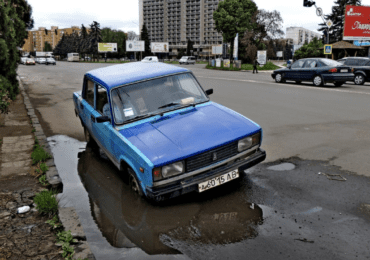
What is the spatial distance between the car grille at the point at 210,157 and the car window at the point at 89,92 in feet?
8.96

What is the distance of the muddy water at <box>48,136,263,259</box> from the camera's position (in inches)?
135

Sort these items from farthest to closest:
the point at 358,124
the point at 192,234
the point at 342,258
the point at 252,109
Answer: the point at 252,109 → the point at 358,124 → the point at 192,234 → the point at 342,258

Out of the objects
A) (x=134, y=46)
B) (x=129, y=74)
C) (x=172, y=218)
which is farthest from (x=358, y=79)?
(x=134, y=46)

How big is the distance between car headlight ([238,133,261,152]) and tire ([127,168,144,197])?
136 cm

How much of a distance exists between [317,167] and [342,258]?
264 centimetres

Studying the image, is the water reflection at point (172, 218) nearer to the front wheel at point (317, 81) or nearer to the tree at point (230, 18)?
the front wheel at point (317, 81)

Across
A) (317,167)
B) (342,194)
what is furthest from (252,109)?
(342,194)

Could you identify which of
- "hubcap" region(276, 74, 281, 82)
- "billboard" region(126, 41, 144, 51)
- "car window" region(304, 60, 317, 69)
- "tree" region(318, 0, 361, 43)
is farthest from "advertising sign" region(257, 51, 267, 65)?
"billboard" region(126, 41, 144, 51)

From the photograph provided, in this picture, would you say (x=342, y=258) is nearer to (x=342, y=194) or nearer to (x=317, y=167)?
(x=342, y=194)

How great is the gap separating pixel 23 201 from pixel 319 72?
16.9 meters

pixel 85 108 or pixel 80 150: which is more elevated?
pixel 85 108

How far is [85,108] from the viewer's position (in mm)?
6348

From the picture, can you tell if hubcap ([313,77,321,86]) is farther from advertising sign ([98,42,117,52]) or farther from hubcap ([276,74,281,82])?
advertising sign ([98,42,117,52])

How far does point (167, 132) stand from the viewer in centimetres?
432
